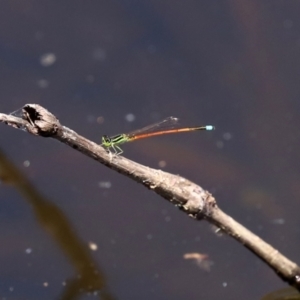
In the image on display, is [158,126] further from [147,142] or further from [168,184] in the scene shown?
[168,184]

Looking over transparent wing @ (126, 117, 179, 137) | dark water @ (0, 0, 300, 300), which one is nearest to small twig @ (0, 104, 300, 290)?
dark water @ (0, 0, 300, 300)

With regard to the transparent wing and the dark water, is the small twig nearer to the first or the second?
the dark water

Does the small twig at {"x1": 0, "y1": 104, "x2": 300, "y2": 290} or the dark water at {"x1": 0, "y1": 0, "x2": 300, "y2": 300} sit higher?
the dark water at {"x1": 0, "y1": 0, "x2": 300, "y2": 300}

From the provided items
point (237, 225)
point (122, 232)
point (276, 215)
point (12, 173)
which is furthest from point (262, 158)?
point (12, 173)

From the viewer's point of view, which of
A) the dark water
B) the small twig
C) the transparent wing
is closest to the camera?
the small twig

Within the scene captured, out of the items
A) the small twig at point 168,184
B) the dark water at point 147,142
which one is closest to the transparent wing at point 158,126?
the dark water at point 147,142

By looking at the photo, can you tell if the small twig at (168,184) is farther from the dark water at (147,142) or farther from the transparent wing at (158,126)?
the transparent wing at (158,126)
